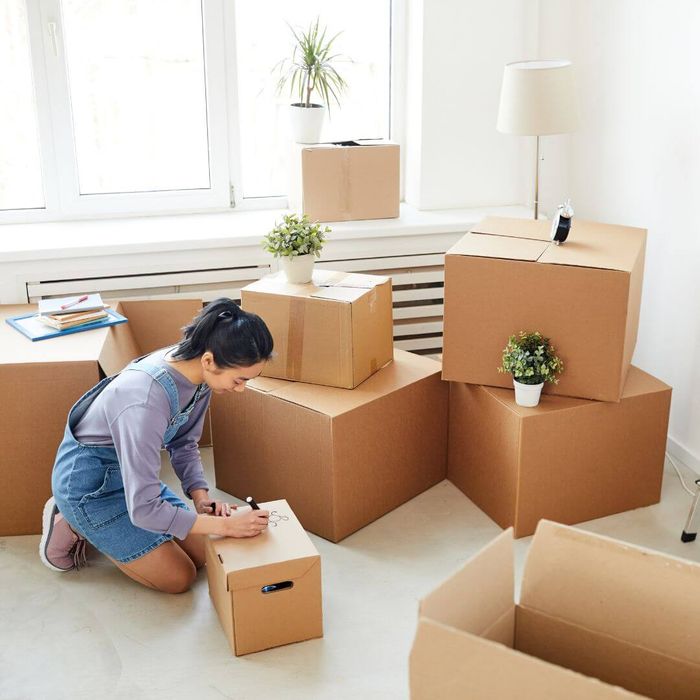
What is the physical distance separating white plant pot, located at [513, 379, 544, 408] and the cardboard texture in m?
1.17

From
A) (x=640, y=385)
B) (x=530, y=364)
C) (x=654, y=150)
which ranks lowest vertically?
(x=640, y=385)

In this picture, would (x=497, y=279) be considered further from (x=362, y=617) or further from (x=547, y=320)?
(x=362, y=617)

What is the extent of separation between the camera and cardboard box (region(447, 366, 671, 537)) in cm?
252

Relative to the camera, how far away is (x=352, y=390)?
8.57ft

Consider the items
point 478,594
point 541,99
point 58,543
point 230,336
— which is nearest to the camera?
point 478,594

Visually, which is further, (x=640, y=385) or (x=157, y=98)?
(x=157, y=98)

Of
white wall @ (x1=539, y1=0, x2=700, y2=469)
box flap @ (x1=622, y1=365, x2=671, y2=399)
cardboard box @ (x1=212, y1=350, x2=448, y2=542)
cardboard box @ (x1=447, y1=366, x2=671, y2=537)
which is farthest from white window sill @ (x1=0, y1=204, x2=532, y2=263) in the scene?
box flap @ (x1=622, y1=365, x2=671, y2=399)

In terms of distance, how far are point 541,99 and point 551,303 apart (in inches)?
33.0

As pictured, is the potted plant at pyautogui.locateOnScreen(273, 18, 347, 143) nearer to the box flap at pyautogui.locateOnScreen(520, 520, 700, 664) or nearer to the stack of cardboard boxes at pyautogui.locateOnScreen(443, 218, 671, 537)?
the stack of cardboard boxes at pyautogui.locateOnScreen(443, 218, 671, 537)

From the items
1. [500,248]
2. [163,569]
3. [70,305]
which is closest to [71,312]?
[70,305]

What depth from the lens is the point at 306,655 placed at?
212cm

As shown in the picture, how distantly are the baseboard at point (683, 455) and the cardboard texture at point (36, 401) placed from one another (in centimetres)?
184

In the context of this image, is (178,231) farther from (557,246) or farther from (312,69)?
(557,246)

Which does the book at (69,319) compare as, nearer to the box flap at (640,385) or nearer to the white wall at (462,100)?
the white wall at (462,100)
